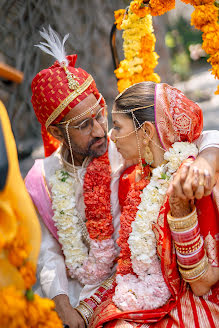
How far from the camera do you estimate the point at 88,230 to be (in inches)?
109

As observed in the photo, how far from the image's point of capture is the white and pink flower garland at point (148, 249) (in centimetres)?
220

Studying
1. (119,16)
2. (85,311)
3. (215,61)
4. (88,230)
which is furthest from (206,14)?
(85,311)

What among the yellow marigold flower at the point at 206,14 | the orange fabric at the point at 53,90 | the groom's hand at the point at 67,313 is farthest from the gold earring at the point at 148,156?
the groom's hand at the point at 67,313

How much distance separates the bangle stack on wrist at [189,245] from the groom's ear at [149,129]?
1.96ft

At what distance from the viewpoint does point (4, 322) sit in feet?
4.16

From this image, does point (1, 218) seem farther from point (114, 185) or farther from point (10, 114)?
point (10, 114)

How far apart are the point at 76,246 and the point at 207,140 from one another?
1304 millimetres

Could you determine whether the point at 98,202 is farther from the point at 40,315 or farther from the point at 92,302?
the point at 40,315

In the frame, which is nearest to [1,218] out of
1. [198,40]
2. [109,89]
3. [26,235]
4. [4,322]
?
[26,235]

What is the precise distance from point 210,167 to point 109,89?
5.40 m

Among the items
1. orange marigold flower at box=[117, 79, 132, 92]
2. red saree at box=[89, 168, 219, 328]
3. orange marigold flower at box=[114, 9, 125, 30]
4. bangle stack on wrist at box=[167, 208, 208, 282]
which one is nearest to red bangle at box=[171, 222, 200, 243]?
bangle stack on wrist at box=[167, 208, 208, 282]

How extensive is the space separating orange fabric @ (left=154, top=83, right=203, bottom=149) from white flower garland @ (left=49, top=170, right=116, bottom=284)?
3.12ft

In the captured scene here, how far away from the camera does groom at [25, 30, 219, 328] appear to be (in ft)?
8.96

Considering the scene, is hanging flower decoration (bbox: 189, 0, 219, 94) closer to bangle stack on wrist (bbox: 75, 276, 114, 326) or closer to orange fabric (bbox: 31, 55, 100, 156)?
orange fabric (bbox: 31, 55, 100, 156)
